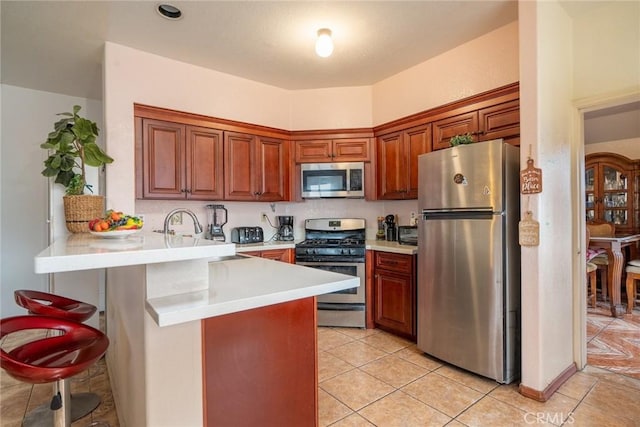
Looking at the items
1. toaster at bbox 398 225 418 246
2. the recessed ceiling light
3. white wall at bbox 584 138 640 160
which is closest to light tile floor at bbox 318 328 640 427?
toaster at bbox 398 225 418 246

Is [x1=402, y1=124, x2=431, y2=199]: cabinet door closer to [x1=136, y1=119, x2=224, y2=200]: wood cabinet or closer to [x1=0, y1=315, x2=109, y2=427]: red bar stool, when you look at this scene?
[x1=136, y1=119, x2=224, y2=200]: wood cabinet

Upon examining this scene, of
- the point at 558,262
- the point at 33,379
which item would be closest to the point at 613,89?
the point at 558,262

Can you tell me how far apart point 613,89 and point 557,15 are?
24.9 inches

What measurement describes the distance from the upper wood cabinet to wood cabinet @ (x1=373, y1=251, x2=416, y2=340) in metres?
1.13

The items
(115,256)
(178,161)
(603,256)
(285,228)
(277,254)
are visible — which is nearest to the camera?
(115,256)

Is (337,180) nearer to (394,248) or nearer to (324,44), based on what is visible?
(394,248)

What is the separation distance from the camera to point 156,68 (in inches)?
119

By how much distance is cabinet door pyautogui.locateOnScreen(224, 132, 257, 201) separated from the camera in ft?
11.2

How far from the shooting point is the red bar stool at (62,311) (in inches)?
67.6

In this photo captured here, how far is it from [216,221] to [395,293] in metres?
2.02

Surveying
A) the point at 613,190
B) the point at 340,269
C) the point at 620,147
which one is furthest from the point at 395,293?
the point at 620,147

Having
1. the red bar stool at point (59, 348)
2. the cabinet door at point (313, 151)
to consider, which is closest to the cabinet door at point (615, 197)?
the cabinet door at point (313, 151)

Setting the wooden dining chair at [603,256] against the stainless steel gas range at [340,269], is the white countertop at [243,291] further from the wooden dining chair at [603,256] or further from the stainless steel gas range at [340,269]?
the wooden dining chair at [603,256]

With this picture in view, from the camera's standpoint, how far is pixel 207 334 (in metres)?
1.25
